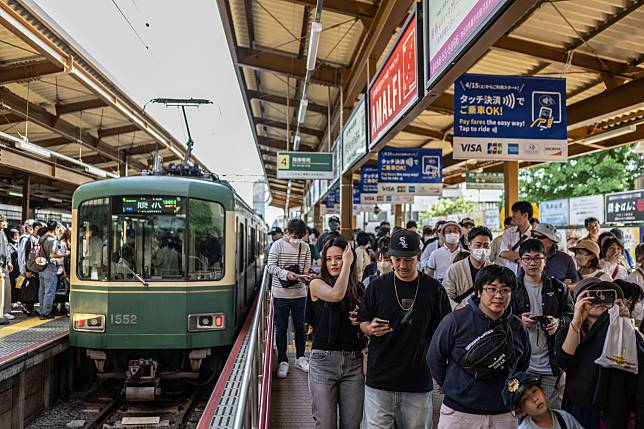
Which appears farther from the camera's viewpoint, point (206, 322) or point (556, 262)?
point (206, 322)

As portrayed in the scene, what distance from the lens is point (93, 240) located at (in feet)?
23.1

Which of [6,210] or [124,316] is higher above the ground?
[6,210]

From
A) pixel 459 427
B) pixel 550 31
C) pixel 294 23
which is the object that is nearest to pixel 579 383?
pixel 459 427

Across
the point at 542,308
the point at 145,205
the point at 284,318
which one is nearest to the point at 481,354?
the point at 542,308

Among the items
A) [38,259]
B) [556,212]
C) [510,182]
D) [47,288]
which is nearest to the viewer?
[38,259]

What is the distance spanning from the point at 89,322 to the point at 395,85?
14.6ft

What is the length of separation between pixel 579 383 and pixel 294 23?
9292mm

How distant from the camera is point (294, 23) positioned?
1104cm

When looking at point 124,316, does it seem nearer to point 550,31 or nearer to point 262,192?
point 550,31

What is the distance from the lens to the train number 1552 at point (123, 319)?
6.78 m

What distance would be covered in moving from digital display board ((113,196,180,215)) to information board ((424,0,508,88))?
3519 millimetres

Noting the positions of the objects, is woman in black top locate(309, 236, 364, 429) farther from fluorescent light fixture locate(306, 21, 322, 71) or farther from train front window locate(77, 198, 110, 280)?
fluorescent light fixture locate(306, 21, 322, 71)

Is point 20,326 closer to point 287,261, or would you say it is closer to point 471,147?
point 287,261

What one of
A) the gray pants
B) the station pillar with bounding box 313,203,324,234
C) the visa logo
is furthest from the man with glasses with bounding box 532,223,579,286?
the station pillar with bounding box 313,203,324,234
